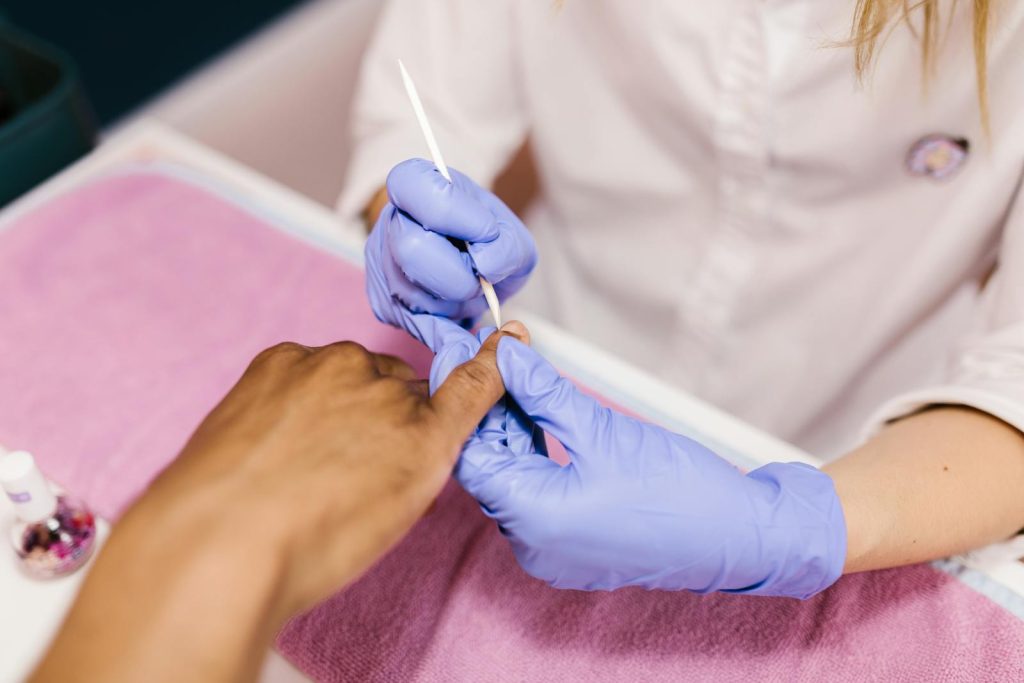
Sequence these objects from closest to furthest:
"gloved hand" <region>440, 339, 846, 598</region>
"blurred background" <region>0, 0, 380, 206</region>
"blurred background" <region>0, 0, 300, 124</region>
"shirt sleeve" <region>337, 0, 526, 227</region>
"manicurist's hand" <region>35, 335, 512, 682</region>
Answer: "manicurist's hand" <region>35, 335, 512, 682</region> → "gloved hand" <region>440, 339, 846, 598</region> → "shirt sleeve" <region>337, 0, 526, 227</region> → "blurred background" <region>0, 0, 380, 206</region> → "blurred background" <region>0, 0, 300, 124</region>

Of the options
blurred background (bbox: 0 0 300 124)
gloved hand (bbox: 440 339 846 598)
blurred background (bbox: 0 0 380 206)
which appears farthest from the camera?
blurred background (bbox: 0 0 300 124)

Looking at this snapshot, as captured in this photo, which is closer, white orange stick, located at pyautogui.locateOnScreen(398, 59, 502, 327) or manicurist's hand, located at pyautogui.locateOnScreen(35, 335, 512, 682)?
manicurist's hand, located at pyautogui.locateOnScreen(35, 335, 512, 682)

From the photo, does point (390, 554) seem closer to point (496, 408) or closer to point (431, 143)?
point (496, 408)

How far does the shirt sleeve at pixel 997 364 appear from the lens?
2.07 ft

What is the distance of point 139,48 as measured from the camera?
1570 mm

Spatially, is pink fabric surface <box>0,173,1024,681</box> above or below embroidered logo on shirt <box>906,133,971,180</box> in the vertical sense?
below

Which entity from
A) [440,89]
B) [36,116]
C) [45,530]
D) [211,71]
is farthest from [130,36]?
[45,530]

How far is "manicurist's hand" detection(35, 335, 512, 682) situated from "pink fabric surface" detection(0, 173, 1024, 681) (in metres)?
0.13

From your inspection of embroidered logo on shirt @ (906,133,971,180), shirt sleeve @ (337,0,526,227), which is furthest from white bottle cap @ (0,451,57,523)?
embroidered logo on shirt @ (906,133,971,180)

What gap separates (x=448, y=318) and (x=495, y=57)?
0.34 metres

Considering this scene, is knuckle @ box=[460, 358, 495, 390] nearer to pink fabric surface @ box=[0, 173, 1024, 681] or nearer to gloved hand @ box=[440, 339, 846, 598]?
gloved hand @ box=[440, 339, 846, 598]

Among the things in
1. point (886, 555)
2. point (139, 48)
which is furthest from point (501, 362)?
point (139, 48)

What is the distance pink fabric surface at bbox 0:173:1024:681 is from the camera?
59 cm

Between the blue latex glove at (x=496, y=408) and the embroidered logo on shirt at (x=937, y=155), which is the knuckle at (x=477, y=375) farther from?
the embroidered logo on shirt at (x=937, y=155)
